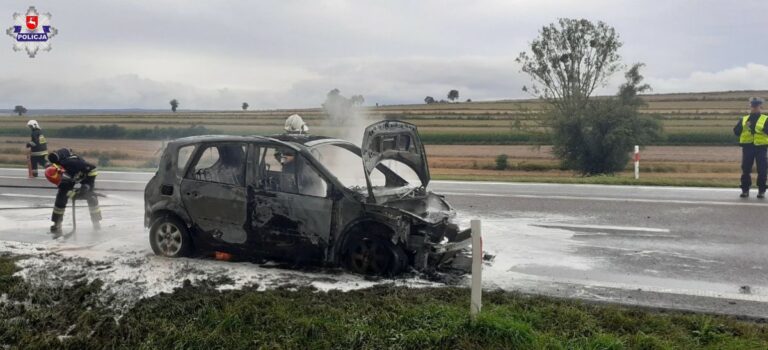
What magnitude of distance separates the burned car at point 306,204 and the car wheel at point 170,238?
12 millimetres

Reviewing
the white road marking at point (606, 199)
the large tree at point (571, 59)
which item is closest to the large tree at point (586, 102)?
the large tree at point (571, 59)

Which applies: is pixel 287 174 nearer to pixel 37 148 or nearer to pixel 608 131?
pixel 37 148

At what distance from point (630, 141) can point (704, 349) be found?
24728mm

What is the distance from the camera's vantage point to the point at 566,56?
101ft

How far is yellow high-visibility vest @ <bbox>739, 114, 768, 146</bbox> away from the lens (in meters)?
12.1

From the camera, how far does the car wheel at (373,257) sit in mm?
6297

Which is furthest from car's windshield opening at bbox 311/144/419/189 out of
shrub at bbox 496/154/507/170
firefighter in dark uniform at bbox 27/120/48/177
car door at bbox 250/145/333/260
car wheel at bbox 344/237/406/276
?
shrub at bbox 496/154/507/170

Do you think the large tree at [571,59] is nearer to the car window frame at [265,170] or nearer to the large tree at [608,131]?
the large tree at [608,131]

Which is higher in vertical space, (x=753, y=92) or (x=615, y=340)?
(x=753, y=92)

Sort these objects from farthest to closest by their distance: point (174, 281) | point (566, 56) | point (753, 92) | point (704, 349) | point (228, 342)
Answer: point (753, 92) → point (566, 56) → point (174, 281) → point (228, 342) → point (704, 349)

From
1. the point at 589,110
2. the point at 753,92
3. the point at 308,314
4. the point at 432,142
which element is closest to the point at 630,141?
the point at 589,110

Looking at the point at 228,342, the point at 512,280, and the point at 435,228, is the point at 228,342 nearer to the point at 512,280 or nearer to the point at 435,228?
the point at 435,228

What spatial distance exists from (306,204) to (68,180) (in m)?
4.86

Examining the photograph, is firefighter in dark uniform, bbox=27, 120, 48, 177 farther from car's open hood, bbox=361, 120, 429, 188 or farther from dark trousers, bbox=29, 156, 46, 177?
car's open hood, bbox=361, 120, 429, 188
